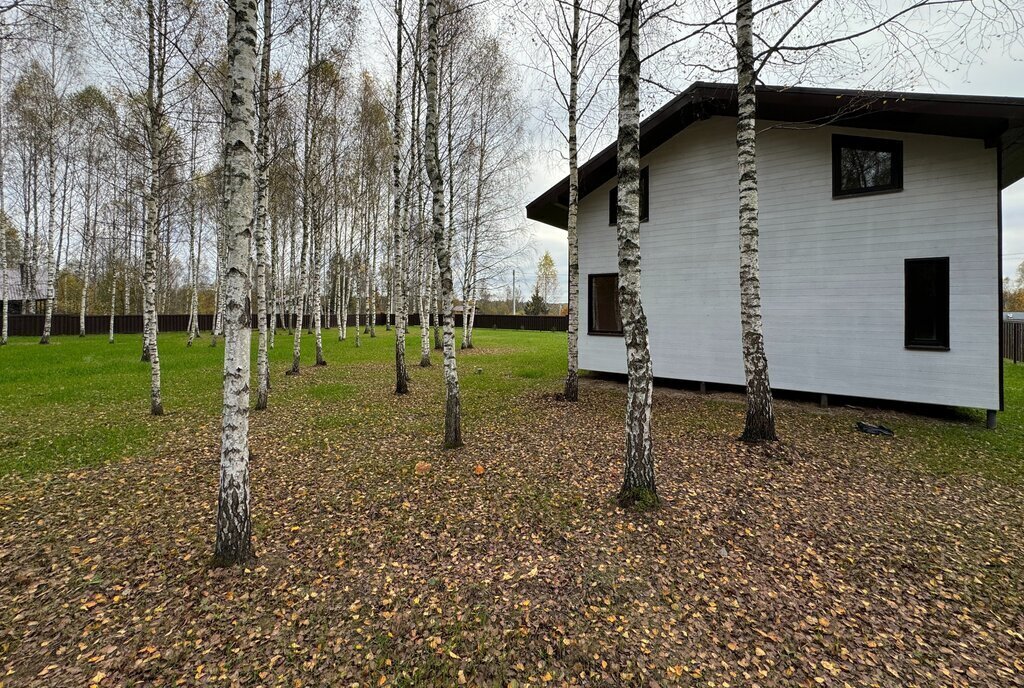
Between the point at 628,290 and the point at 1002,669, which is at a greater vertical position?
the point at 628,290

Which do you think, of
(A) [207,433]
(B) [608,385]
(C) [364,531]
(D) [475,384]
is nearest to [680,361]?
(B) [608,385]

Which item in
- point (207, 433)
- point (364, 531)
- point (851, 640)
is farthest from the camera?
point (207, 433)

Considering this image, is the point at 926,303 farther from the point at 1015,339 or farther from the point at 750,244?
the point at 1015,339

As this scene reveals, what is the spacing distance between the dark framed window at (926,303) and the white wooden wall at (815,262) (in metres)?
0.13

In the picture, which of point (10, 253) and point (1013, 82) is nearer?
point (1013, 82)

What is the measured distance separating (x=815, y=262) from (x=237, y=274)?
30.3ft

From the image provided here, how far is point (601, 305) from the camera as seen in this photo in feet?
33.5

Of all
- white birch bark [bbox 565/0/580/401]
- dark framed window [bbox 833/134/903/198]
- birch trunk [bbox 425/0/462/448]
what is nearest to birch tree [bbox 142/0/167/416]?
birch trunk [bbox 425/0/462/448]

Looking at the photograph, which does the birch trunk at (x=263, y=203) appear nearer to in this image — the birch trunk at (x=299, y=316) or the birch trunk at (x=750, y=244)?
the birch trunk at (x=299, y=316)

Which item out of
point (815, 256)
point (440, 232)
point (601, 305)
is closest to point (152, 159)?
point (440, 232)

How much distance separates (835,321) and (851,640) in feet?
22.5

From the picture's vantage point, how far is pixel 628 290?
3840 millimetres

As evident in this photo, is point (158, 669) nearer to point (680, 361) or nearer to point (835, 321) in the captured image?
point (680, 361)

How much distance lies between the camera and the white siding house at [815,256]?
654cm
